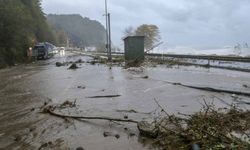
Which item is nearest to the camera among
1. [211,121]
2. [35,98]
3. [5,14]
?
[211,121]

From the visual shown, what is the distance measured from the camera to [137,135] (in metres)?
8.16

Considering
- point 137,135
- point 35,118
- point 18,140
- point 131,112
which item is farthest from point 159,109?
point 18,140

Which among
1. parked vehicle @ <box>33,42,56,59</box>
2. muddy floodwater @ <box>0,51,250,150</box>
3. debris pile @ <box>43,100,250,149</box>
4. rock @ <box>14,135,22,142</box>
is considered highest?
parked vehicle @ <box>33,42,56,59</box>

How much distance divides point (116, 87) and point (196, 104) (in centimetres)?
635

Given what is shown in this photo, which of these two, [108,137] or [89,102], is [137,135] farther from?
[89,102]

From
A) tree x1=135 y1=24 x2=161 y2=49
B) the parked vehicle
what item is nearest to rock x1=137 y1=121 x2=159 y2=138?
the parked vehicle

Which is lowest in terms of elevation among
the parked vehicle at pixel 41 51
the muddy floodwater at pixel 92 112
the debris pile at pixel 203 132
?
the muddy floodwater at pixel 92 112

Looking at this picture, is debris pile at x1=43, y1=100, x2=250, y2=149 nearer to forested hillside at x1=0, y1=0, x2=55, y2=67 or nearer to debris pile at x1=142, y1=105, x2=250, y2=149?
debris pile at x1=142, y1=105, x2=250, y2=149

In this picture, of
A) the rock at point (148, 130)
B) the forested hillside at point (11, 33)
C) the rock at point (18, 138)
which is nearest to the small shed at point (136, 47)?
the forested hillside at point (11, 33)

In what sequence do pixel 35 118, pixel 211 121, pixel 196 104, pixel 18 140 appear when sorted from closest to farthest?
pixel 211 121
pixel 18 140
pixel 35 118
pixel 196 104

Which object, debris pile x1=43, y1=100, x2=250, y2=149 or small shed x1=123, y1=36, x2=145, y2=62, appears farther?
small shed x1=123, y1=36, x2=145, y2=62

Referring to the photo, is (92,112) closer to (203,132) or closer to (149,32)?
(203,132)

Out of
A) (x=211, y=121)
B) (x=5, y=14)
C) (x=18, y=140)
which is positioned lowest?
(x=18, y=140)

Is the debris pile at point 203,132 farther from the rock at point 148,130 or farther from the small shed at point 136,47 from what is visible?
the small shed at point 136,47
